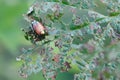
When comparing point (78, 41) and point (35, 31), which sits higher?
point (35, 31)

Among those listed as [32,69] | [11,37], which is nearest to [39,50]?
[32,69]

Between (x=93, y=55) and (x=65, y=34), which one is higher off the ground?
(x=65, y=34)

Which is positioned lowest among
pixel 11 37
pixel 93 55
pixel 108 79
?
pixel 108 79

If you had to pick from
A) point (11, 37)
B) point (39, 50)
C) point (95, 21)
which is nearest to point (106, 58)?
point (95, 21)

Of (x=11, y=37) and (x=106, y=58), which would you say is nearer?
(x=106, y=58)

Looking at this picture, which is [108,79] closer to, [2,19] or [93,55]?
[93,55]

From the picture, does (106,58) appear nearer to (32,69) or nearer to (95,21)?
(95,21)
